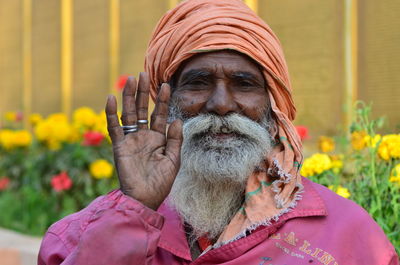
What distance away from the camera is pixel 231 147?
6.57 feet

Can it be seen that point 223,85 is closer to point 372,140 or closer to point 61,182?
point 372,140

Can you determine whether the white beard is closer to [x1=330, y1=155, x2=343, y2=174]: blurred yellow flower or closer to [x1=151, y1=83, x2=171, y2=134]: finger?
[x1=151, y1=83, x2=171, y2=134]: finger

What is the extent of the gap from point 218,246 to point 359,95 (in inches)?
98.0

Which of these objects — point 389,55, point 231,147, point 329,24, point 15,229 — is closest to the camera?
point 231,147

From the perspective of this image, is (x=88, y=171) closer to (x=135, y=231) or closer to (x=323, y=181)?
(x=323, y=181)

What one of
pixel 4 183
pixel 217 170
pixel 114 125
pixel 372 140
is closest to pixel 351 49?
pixel 372 140

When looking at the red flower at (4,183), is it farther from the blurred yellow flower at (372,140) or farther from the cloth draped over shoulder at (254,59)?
the blurred yellow flower at (372,140)

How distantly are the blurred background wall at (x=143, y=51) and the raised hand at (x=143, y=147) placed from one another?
139 centimetres

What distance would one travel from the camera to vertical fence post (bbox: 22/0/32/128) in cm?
876

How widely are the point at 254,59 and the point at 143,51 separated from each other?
4473 millimetres

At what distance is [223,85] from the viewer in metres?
2.00

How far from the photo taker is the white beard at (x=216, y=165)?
77.9 inches

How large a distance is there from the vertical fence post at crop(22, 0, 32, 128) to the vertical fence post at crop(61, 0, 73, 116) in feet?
3.36

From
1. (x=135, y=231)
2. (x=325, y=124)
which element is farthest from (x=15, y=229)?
(x=135, y=231)
